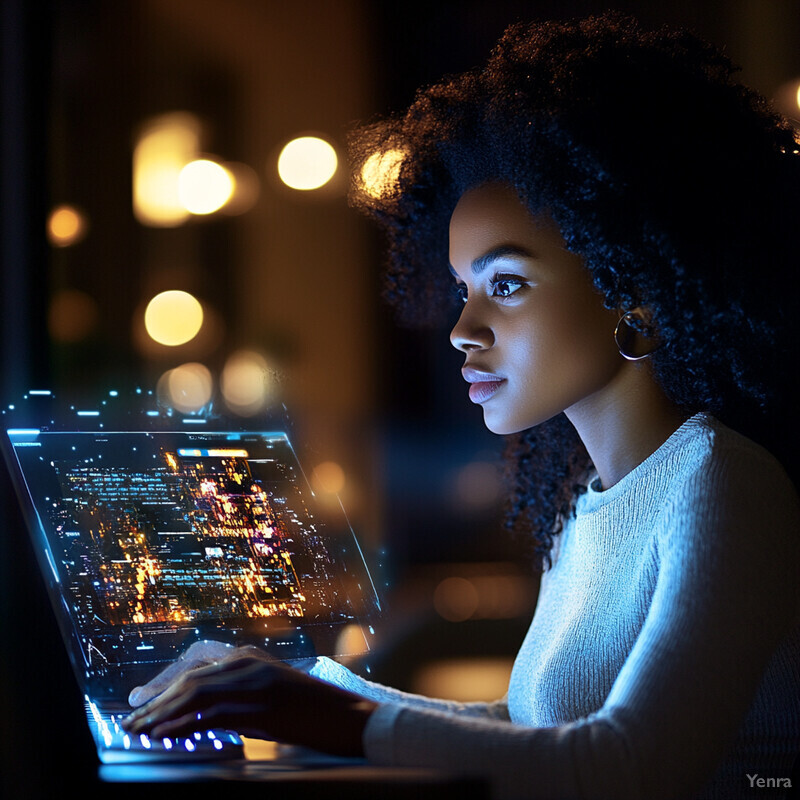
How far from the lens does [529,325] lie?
3.35 ft

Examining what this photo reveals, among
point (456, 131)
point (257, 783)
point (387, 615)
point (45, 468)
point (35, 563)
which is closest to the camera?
point (257, 783)

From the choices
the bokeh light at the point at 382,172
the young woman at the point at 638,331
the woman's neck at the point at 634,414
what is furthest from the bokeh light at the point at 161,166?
the woman's neck at the point at 634,414

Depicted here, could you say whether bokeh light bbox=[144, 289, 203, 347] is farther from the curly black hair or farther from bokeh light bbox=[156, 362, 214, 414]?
the curly black hair

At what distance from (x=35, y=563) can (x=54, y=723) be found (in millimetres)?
150

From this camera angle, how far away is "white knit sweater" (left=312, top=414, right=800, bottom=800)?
67cm

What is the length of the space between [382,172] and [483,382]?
0.49 metres

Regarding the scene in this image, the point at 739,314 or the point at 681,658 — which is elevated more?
the point at 739,314

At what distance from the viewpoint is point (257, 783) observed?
2.03ft

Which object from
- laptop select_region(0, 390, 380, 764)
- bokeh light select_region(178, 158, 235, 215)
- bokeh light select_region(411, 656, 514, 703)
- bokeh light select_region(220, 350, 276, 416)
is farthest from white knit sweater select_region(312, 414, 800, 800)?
bokeh light select_region(178, 158, 235, 215)

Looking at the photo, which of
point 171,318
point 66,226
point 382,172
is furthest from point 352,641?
point 171,318

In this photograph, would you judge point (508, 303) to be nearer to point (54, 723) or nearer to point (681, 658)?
point (681, 658)

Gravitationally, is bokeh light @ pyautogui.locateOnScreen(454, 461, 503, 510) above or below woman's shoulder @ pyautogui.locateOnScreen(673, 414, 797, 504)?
below

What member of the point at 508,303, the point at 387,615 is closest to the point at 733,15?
the point at 508,303

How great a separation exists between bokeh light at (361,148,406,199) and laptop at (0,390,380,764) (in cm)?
51
